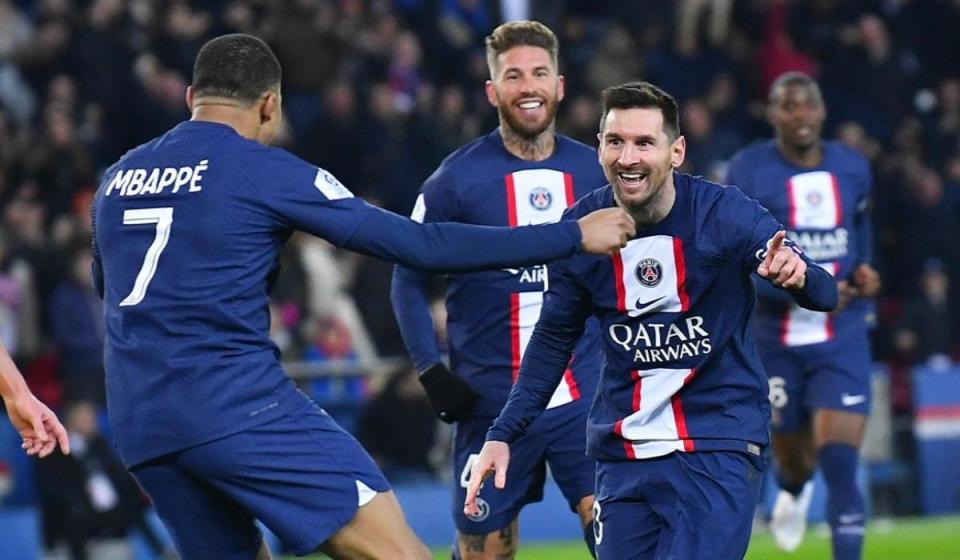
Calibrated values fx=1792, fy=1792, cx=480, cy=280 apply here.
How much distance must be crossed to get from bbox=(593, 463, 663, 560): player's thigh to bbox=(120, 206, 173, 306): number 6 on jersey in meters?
1.80

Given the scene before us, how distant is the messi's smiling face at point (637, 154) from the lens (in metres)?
6.19

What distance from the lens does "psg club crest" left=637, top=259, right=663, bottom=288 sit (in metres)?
6.27

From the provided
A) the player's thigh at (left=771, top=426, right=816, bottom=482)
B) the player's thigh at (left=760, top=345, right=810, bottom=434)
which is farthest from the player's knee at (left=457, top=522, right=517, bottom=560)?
the player's thigh at (left=771, top=426, right=816, bottom=482)

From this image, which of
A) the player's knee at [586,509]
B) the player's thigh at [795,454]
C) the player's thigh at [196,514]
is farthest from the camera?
the player's thigh at [795,454]

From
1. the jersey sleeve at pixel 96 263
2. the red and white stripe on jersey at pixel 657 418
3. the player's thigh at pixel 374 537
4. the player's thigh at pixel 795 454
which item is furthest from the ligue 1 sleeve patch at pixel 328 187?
the player's thigh at pixel 795 454

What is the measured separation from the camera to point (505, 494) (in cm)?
779

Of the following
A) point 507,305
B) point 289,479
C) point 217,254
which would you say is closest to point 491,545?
point 507,305

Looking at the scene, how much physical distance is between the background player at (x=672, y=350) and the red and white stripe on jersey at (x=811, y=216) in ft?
12.0

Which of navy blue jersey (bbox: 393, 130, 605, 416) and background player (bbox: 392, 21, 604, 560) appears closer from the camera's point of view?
background player (bbox: 392, 21, 604, 560)

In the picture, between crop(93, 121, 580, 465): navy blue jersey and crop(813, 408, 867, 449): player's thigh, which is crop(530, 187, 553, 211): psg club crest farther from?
crop(813, 408, 867, 449): player's thigh

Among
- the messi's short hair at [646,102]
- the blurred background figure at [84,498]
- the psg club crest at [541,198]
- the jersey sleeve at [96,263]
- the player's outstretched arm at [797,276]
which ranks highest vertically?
the messi's short hair at [646,102]

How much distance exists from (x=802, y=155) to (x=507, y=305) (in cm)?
291

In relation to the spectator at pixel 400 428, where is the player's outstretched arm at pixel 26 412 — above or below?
above

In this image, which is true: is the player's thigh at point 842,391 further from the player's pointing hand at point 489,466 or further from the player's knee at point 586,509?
the player's pointing hand at point 489,466
